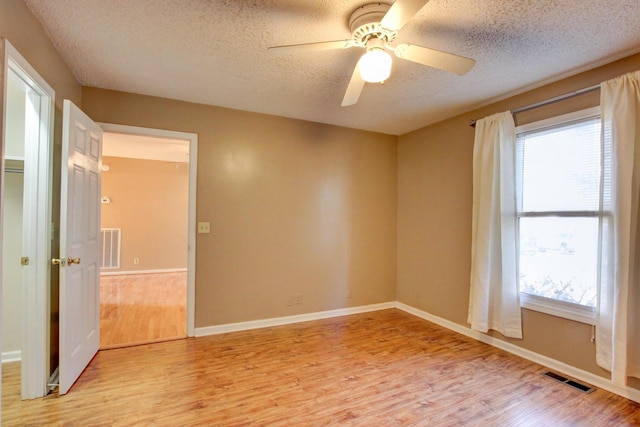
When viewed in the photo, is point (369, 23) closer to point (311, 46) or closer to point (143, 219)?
point (311, 46)

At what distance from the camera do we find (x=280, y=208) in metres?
3.62

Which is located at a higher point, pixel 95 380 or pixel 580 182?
pixel 580 182

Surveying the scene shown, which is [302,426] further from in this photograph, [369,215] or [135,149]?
[135,149]

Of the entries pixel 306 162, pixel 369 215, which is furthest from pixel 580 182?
pixel 306 162

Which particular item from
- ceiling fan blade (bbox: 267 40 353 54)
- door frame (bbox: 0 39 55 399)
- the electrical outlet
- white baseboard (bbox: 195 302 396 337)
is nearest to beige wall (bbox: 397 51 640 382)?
white baseboard (bbox: 195 302 396 337)

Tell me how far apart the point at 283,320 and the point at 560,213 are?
116 inches

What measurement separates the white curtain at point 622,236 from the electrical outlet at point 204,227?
11.1 ft

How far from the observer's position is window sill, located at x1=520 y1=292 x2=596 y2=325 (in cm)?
237

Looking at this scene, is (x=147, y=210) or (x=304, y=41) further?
(x=147, y=210)

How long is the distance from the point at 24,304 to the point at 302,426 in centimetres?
197

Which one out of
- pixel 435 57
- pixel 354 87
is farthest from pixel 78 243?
pixel 435 57

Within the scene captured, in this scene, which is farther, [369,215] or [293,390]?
[369,215]

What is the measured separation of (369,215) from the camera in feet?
13.8

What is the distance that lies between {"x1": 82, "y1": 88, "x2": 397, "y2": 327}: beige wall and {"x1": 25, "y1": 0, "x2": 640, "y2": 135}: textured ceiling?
300 millimetres
